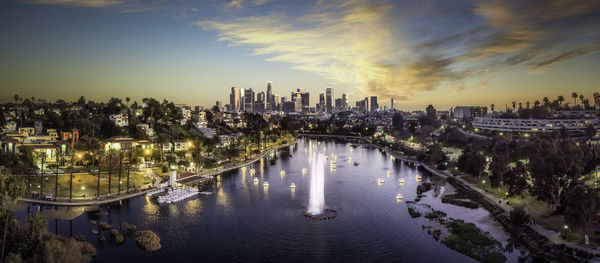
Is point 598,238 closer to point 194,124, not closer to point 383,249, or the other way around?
point 383,249

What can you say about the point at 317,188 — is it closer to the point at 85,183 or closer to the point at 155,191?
the point at 155,191

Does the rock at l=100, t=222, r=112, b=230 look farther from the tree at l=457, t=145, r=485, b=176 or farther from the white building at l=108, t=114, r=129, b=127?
the white building at l=108, t=114, r=129, b=127

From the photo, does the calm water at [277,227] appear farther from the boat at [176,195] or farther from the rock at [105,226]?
the boat at [176,195]

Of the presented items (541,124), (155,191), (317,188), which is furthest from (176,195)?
(541,124)

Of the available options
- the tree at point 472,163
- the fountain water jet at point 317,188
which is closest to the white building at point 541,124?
the tree at point 472,163

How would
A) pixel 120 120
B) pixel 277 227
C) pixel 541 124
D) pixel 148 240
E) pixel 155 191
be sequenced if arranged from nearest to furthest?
pixel 148 240, pixel 277 227, pixel 155 191, pixel 120 120, pixel 541 124

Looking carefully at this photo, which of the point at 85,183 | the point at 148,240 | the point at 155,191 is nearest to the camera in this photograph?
the point at 148,240

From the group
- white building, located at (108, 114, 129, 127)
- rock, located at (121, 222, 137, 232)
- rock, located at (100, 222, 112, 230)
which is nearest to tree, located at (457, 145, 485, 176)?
rock, located at (121, 222, 137, 232)

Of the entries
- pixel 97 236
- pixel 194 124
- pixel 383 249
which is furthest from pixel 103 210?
pixel 194 124
